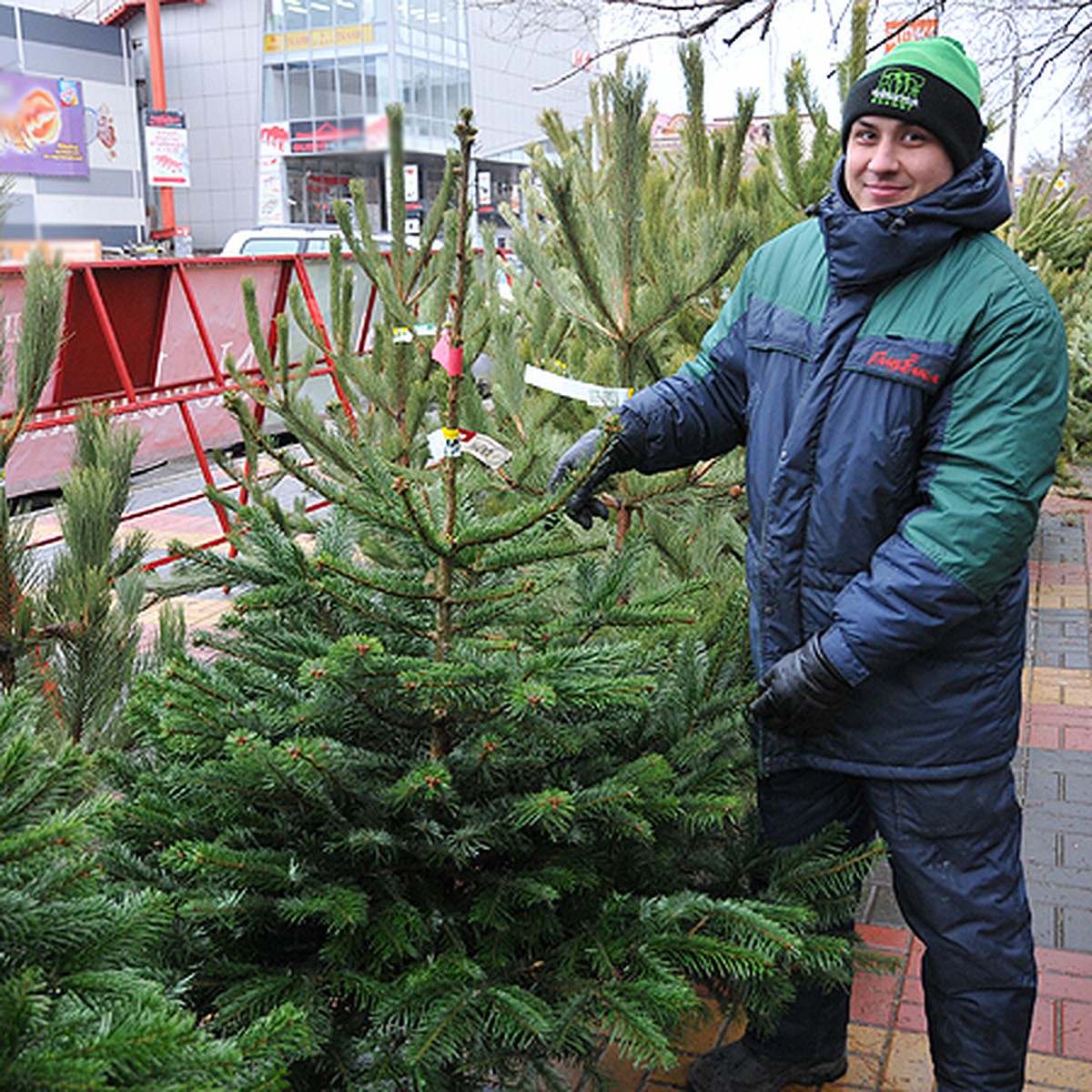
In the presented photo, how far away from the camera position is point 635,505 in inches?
141

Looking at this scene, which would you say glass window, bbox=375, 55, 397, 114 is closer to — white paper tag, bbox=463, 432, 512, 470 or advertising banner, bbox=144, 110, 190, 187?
white paper tag, bbox=463, 432, 512, 470

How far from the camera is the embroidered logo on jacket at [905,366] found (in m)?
2.07

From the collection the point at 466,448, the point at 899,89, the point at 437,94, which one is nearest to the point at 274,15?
the point at 437,94

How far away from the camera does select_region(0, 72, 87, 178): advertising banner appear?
1.67 metres

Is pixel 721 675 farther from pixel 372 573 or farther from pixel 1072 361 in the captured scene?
pixel 1072 361

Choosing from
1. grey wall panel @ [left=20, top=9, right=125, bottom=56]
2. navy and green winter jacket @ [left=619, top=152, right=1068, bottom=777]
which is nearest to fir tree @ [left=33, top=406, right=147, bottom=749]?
navy and green winter jacket @ [left=619, top=152, right=1068, bottom=777]

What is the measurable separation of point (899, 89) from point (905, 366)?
1.66ft

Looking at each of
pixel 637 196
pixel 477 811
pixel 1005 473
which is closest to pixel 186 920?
pixel 477 811

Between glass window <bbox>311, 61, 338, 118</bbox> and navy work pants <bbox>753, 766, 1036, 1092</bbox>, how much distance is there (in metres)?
1.52

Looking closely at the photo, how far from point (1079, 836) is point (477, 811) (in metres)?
2.81

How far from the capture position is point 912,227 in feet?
6.88

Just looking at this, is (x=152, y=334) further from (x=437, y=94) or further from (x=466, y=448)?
(x=466, y=448)

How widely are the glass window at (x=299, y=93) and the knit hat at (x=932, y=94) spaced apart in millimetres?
1005

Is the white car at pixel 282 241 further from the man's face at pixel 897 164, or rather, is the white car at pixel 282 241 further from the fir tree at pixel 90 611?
the man's face at pixel 897 164
